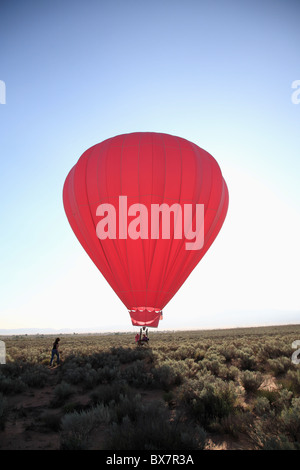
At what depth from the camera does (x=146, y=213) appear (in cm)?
1346

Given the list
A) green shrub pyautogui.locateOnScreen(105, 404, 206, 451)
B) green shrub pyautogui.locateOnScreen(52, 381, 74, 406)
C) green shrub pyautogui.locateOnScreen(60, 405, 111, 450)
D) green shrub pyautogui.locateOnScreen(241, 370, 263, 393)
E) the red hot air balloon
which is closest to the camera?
green shrub pyautogui.locateOnScreen(105, 404, 206, 451)

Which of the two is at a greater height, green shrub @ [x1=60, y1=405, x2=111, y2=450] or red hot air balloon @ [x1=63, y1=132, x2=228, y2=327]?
red hot air balloon @ [x1=63, y1=132, x2=228, y2=327]

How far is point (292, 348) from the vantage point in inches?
573

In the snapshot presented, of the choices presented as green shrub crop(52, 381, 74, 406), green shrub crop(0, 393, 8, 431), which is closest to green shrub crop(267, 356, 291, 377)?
green shrub crop(52, 381, 74, 406)

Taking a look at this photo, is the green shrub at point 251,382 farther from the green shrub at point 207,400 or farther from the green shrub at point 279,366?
the green shrub at point 279,366

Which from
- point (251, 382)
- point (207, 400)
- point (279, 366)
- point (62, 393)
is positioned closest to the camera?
point (207, 400)

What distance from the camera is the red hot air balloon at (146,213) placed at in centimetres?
1369

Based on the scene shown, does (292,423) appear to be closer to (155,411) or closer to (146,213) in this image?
(155,411)

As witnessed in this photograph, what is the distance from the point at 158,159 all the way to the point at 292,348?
12661 millimetres

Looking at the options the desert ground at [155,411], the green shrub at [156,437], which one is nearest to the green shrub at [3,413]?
the desert ground at [155,411]

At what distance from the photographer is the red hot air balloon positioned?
1369 centimetres

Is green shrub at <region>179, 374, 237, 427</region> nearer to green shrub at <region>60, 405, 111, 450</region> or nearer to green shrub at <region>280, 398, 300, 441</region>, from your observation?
green shrub at <region>280, 398, 300, 441</region>

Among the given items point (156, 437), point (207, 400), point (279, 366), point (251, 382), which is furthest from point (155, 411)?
point (279, 366)
